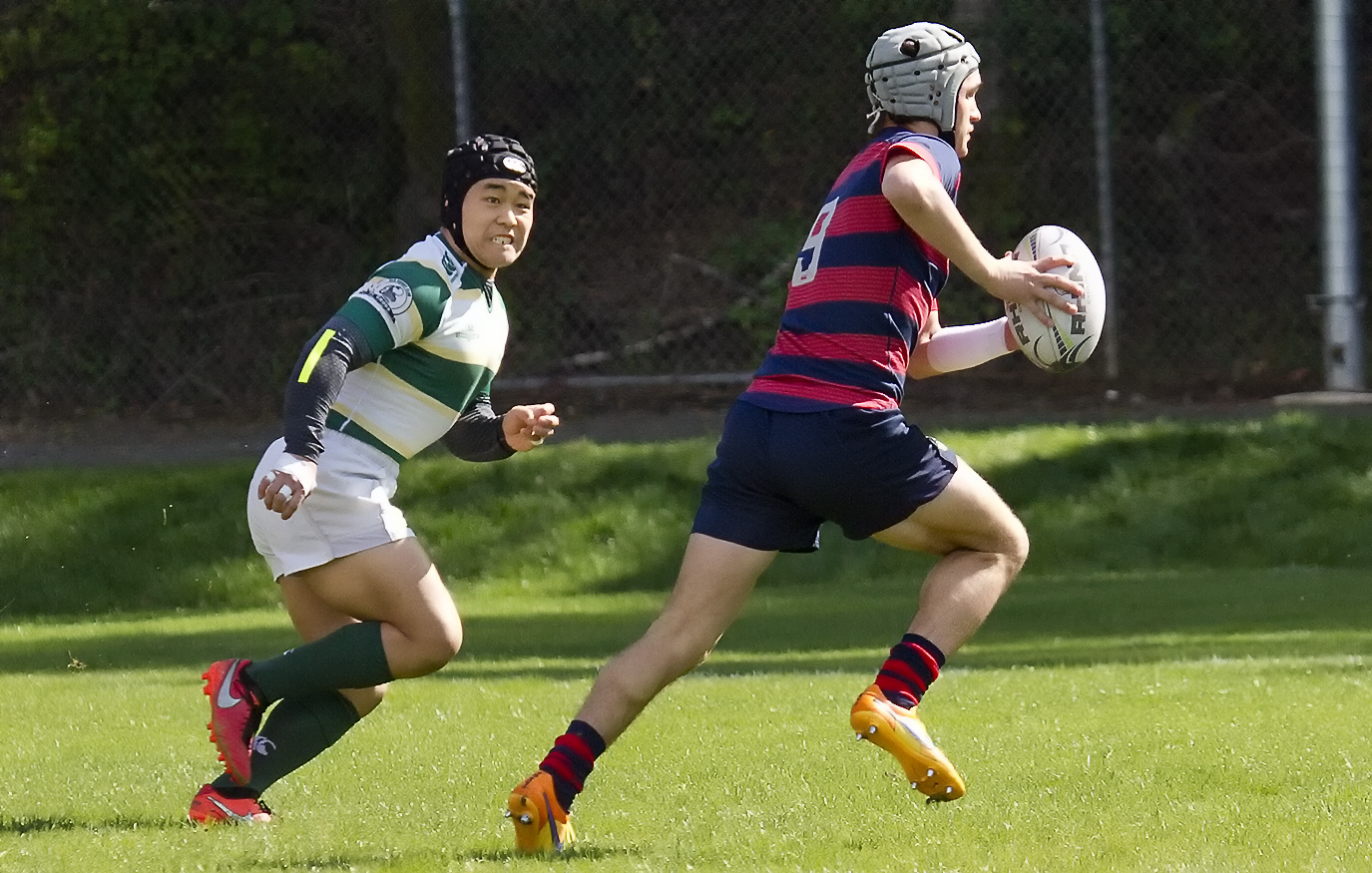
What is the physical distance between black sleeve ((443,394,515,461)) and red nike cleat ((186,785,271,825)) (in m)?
1.02

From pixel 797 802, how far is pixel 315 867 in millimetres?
1267

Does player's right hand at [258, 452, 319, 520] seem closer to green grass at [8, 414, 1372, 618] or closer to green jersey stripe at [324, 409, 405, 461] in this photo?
green jersey stripe at [324, 409, 405, 461]

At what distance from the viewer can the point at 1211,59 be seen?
43.9 ft

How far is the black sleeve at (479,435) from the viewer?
5.28 m

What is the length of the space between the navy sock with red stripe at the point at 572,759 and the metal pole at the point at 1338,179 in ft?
29.3

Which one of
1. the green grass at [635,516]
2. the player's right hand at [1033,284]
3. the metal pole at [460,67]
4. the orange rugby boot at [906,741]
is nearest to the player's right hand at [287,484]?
the orange rugby boot at [906,741]

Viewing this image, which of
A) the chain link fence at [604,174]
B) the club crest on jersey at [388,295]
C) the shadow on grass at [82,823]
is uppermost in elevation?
the club crest on jersey at [388,295]

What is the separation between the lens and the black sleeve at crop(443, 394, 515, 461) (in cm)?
528

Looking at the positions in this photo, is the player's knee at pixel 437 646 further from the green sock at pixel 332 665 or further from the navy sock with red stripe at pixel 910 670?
the navy sock with red stripe at pixel 910 670

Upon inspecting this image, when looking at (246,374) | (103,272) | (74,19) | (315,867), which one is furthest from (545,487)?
(315,867)

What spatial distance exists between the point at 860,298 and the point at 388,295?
111cm

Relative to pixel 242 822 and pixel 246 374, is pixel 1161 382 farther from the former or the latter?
pixel 242 822

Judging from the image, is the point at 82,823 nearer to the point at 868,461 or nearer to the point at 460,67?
the point at 868,461

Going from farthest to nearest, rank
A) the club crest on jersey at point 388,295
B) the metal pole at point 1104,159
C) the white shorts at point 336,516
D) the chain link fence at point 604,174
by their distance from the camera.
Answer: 1. the chain link fence at point 604,174
2. the metal pole at point 1104,159
3. the white shorts at point 336,516
4. the club crest on jersey at point 388,295
